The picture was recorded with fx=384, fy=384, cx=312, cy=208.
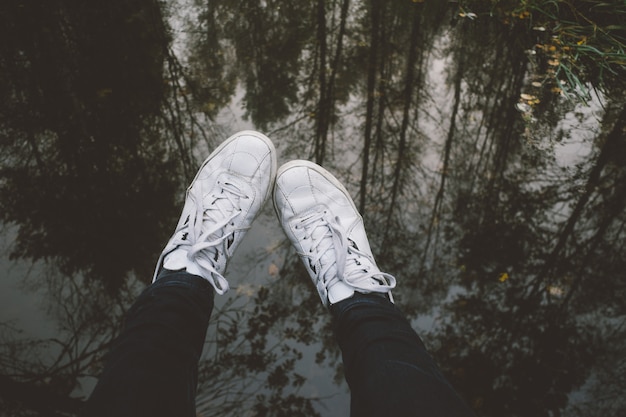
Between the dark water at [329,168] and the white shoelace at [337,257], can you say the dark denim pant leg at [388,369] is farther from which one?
the dark water at [329,168]

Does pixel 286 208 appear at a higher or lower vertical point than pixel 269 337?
higher

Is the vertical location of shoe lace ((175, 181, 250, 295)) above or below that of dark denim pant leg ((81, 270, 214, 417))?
above

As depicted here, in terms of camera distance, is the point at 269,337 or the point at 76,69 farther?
the point at 76,69

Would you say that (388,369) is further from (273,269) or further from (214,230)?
(273,269)

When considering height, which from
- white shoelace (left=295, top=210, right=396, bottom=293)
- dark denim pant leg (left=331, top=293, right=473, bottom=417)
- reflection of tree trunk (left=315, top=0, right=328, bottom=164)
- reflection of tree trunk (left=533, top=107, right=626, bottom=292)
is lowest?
dark denim pant leg (left=331, top=293, right=473, bottom=417)

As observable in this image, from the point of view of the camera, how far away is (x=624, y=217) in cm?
234

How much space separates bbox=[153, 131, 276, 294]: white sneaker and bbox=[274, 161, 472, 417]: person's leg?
0.14 meters

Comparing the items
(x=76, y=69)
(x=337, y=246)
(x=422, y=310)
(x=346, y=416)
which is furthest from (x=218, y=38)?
(x=346, y=416)

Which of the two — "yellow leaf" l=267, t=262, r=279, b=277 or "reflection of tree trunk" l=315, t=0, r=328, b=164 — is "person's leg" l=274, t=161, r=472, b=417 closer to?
"yellow leaf" l=267, t=262, r=279, b=277

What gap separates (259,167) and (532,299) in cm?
168

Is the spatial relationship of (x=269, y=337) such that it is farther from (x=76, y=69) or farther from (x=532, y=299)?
(x=76, y=69)

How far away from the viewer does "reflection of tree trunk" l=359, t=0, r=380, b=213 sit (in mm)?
2613

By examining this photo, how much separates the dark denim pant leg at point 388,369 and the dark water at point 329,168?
588 millimetres

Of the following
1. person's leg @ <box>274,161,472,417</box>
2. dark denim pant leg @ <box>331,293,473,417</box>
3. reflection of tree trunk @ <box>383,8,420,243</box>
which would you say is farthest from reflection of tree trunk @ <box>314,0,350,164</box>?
dark denim pant leg @ <box>331,293,473,417</box>
